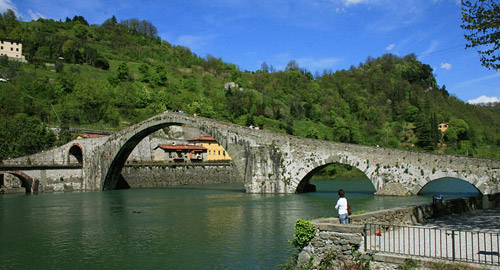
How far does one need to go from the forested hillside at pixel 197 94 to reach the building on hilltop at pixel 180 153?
12689 millimetres

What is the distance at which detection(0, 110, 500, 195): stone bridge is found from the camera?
26219 mm

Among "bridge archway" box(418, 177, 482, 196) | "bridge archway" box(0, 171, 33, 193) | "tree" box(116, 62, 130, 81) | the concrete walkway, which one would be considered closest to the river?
the concrete walkway

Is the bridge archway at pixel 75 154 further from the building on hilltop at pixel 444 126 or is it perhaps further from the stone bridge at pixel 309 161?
the building on hilltop at pixel 444 126

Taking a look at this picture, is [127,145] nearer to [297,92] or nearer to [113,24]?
[297,92]

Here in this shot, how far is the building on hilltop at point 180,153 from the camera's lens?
61594 mm

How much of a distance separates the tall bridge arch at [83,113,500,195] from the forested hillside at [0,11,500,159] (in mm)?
30197

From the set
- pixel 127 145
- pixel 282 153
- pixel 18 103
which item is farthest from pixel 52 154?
pixel 282 153

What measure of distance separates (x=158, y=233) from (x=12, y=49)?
8848 centimetres

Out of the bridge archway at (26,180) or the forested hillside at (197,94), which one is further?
the forested hillside at (197,94)

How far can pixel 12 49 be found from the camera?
297ft

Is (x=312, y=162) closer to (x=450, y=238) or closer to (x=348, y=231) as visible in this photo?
(x=450, y=238)

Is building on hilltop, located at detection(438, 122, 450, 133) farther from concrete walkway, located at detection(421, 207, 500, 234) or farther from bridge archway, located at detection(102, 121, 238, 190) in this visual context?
concrete walkway, located at detection(421, 207, 500, 234)

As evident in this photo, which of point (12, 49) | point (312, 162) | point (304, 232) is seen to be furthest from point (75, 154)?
point (12, 49)

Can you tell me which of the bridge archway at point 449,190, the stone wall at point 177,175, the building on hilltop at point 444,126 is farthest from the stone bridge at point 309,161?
the building on hilltop at point 444,126
